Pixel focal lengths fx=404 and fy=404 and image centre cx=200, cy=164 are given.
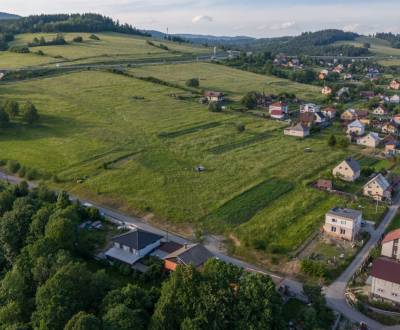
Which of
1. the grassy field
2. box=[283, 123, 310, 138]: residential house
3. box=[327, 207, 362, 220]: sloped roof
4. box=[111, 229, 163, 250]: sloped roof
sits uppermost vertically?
the grassy field

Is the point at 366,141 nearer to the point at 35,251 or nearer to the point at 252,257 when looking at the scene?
the point at 252,257

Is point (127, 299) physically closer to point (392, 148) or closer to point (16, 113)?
point (392, 148)

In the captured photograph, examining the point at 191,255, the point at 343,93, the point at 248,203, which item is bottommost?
the point at 248,203

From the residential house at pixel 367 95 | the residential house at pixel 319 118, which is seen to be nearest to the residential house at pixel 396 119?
the residential house at pixel 319 118

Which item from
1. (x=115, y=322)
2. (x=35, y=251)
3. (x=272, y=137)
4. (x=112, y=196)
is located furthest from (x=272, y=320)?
(x=272, y=137)

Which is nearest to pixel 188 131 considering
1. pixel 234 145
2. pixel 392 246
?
pixel 234 145

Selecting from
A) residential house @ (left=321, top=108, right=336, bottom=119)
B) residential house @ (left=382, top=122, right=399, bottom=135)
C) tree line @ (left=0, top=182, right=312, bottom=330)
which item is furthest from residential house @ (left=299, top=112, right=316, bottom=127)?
tree line @ (left=0, top=182, right=312, bottom=330)

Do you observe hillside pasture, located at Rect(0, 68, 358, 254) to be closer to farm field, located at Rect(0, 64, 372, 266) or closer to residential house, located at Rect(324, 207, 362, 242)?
farm field, located at Rect(0, 64, 372, 266)
